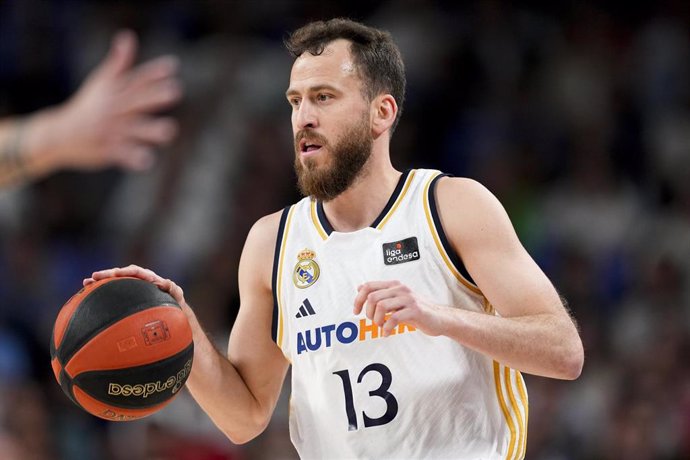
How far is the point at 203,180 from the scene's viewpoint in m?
10.3

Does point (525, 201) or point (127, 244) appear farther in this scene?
point (525, 201)

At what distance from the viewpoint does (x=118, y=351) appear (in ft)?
15.5

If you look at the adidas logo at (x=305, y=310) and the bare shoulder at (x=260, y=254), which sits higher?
the bare shoulder at (x=260, y=254)

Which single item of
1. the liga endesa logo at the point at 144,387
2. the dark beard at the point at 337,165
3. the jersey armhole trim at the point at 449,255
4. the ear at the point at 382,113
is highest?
the ear at the point at 382,113

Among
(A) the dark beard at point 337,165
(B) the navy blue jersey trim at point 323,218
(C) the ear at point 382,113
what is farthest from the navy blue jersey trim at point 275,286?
(C) the ear at point 382,113

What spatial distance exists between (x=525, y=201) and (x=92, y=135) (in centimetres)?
621

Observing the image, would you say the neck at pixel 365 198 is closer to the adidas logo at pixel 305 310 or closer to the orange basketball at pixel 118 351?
the adidas logo at pixel 305 310

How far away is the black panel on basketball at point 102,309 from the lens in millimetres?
4758

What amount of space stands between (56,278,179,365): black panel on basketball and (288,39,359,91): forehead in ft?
4.01

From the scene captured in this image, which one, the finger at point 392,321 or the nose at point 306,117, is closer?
the finger at point 392,321

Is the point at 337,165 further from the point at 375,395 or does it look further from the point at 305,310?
the point at 375,395

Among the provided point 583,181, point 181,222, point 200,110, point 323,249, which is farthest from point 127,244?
point 323,249

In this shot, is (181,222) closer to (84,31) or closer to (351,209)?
(84,31)

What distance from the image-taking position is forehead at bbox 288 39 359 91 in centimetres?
521
